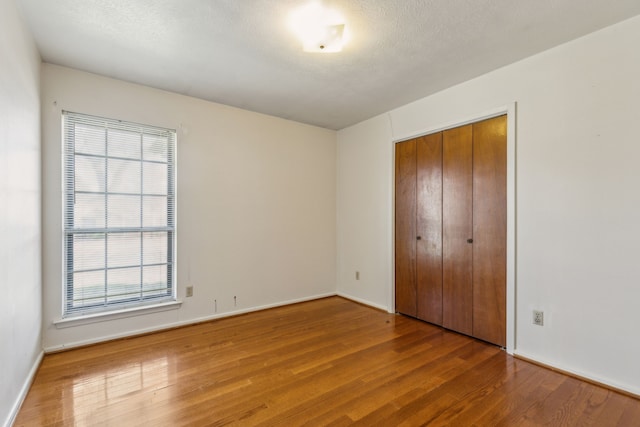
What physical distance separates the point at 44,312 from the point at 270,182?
251cm

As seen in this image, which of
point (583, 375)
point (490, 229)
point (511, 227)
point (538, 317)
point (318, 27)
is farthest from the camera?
point (490, 229)

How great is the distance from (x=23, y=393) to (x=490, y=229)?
12.2ft

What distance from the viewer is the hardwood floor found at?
70.5 inches

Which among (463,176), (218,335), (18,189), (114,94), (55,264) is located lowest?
(218,335)

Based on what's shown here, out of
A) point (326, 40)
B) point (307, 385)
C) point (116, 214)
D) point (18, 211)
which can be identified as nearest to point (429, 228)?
point (307, 385)

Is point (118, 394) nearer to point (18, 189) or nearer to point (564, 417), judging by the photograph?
point (18, 189)

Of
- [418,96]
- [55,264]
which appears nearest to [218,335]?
[55,264]

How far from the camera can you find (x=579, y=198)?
227 cm

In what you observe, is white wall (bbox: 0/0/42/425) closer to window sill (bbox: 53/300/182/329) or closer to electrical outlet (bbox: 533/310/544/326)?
window sill (bbox: 53/300/182/329)

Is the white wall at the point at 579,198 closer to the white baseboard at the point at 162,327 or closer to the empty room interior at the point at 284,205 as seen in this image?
the empty room interior at the point at 284,205

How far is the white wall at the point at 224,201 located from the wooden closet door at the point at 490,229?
2132 mm

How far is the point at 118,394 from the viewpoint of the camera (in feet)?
6.57

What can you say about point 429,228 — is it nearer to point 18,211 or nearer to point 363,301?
point 363,301

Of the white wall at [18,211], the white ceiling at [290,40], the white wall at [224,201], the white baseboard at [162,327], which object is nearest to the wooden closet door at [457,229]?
the white ceiling at [290,40]
